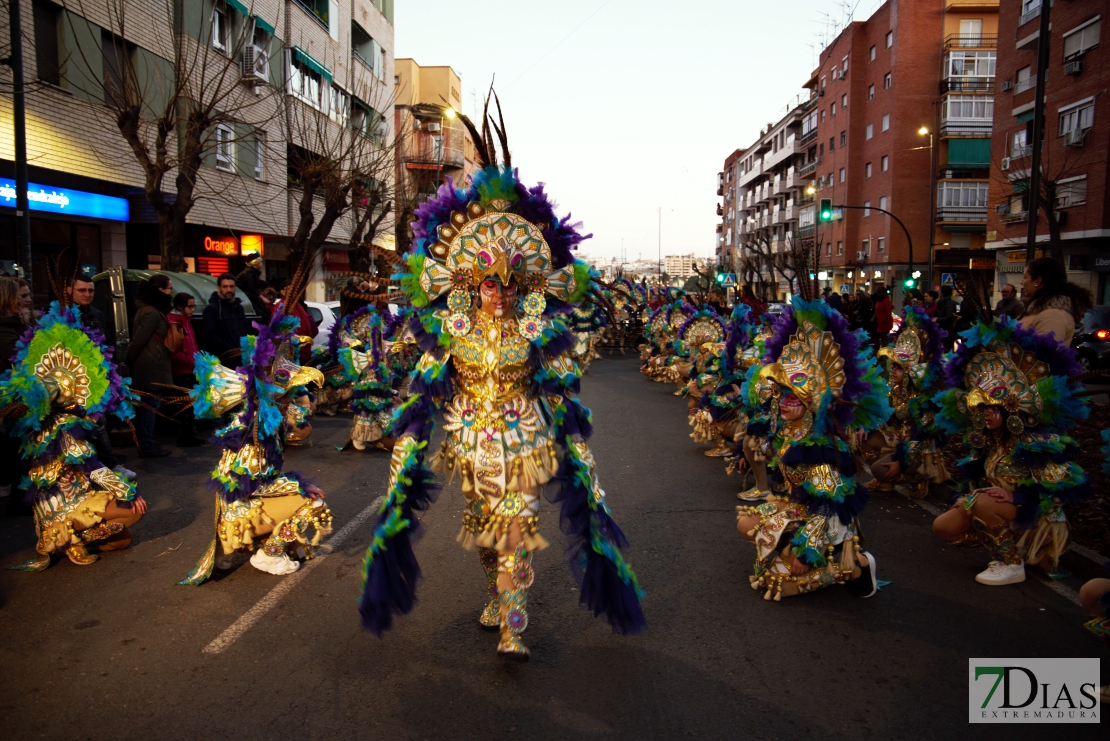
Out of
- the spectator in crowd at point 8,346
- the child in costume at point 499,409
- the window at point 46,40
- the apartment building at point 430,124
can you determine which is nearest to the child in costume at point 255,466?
the child in costume at point 499,409

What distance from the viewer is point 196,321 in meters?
11.3

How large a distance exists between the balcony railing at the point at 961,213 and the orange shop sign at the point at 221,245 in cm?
4019

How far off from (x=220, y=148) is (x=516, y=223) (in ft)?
67.6

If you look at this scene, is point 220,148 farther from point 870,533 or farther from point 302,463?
point 870,533

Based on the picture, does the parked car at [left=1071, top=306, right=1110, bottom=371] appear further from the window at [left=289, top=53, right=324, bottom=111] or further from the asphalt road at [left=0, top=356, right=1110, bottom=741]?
the window at [left=289, top=53, right=324, bottom=111]

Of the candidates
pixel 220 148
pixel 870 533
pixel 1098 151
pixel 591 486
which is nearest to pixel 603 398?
pixel 870 533

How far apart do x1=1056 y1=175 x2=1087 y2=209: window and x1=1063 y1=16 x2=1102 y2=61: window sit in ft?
15.7

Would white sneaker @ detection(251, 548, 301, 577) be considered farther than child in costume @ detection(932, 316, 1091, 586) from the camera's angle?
Yes

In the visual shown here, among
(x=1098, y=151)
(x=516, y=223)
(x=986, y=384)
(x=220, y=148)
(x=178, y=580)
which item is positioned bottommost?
(x=178, y=580)

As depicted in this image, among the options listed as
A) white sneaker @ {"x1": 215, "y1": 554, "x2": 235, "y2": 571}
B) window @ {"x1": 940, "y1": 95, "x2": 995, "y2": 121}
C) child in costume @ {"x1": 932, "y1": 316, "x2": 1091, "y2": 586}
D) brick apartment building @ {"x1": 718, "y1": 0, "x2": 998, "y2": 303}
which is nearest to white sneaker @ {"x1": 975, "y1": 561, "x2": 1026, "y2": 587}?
child in costume @ {"x1": 932, "y1": 316, "x2": 1091, "y2": 586}

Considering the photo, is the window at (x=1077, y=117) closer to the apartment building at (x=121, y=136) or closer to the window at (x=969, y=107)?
the window at (x=969, y=107)

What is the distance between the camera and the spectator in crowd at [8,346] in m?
6.43

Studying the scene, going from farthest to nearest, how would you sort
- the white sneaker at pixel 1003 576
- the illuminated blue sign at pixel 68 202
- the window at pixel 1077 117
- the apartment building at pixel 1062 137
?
the window at pixel 1077 117, the apartment building at pixel 1062 137, the illuminated blue sign at pixel 68 202, the white sneaker at pixel 1003 576

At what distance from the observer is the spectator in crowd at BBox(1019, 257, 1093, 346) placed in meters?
5.70
